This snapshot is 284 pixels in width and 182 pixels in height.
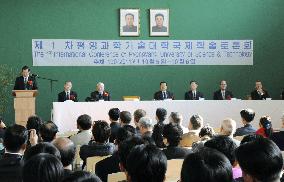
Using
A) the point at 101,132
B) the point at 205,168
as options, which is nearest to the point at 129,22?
the point at 101,132

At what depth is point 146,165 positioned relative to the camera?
229cm

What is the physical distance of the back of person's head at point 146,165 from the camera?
229 cm

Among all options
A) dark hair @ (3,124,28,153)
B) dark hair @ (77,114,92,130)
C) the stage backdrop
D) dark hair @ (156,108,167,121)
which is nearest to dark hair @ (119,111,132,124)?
dark hair @ (156,108,167,121)

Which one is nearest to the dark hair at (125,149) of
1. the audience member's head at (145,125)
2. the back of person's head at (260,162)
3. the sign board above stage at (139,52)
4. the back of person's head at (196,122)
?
the back of person's head at (260,162)

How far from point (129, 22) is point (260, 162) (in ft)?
32.0

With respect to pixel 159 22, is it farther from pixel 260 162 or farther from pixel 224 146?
pixel 260 162

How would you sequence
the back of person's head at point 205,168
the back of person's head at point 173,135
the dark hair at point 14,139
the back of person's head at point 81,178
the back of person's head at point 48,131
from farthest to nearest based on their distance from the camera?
the back of person's head at point 48,131 → the back of person's head at point 173,135 → the dark hair at point 14,139 → the back of person's head at point 205,168 → the back of person's head at point 81,178

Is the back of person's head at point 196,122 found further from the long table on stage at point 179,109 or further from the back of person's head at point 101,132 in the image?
the long table on stage at point 179,109

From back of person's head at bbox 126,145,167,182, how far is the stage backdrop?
9444 mm

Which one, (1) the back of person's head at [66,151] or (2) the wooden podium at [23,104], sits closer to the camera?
(1) the back of person's head at [66,151]

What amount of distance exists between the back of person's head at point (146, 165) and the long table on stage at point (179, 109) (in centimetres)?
701

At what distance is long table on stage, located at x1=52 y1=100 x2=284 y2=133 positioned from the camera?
9219mm

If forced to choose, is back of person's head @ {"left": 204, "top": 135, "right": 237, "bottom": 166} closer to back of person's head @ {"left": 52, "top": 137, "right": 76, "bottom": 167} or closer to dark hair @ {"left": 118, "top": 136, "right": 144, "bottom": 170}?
dark hair @ {"left": 118, "top": 136, "right": 144, "bottom": 170}

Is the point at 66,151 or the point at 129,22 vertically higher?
the point at 129,22
